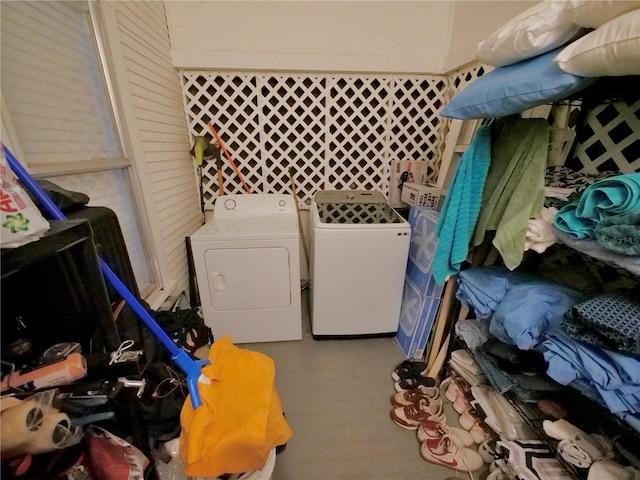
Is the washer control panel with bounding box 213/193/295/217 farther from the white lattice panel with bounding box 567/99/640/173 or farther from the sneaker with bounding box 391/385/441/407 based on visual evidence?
the white lattice panel with bounding box 567/99/640/173

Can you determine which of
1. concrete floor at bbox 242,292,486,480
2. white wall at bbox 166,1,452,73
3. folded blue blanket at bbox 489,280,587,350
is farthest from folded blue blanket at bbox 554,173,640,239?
white wall at bbox 166,1,452,73

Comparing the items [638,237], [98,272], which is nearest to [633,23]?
[638,237]

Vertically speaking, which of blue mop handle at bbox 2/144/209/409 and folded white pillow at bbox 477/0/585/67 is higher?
folded white pillow at bbox 477/0/585/67

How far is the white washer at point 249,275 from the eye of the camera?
1.78 metres

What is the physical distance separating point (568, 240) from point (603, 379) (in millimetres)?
434

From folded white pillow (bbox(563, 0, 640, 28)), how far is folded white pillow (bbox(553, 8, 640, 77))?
0.9 inches

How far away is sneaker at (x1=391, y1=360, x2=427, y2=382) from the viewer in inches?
68.3

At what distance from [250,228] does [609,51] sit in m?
1.83

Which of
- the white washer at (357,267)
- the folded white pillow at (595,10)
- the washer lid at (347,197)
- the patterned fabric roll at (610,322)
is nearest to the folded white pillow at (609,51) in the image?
the folded white pillow at (595,10)

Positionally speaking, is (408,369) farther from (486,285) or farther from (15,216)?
(15,216)

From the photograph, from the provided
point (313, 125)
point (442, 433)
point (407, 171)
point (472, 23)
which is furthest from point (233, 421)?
point (472, 23)

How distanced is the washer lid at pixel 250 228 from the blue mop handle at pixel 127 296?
69 cm

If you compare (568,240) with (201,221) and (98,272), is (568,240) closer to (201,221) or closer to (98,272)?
(98,272)

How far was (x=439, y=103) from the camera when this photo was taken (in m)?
2.47
